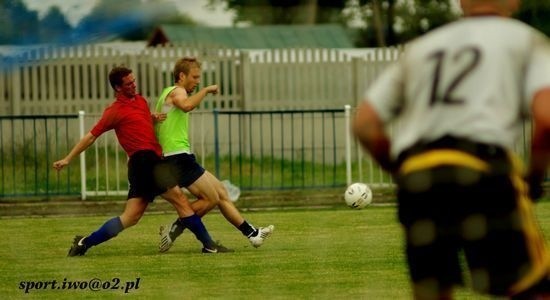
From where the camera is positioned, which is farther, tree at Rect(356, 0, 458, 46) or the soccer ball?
tree at Rect(356, 0, 458, 46)

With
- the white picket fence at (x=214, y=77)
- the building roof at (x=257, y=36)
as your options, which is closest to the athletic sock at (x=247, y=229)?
the white picket fence at (x=214, y=77)

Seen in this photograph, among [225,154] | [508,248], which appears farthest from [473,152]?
[225,154]

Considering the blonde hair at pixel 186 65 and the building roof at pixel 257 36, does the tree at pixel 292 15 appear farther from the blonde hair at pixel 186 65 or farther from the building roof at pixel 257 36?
the blonde hair at pixel 186 65

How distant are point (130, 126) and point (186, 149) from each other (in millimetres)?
479

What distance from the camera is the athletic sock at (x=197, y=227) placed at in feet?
43.0

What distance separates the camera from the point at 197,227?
1312cm

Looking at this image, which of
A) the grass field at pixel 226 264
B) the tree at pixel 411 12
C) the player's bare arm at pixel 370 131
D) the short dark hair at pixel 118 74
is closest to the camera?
the player's bare arm at pixel 370 131

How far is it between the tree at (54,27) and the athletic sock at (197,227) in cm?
214

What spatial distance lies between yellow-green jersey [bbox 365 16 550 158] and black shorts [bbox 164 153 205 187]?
7.58 meters

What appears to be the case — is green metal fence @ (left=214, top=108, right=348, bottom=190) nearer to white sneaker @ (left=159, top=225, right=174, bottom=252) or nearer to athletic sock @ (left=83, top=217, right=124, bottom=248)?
white sneaker @ (left=159, top=225, right=174, bottom=252)

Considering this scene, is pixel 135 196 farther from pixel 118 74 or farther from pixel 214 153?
pixel 214 153

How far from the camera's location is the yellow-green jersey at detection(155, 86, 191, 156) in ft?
43.2

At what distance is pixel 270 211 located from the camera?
19.6 m

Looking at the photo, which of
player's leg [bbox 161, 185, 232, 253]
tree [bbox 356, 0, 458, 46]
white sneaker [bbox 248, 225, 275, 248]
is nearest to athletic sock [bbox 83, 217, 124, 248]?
player's leg [bbox 161, 185, 232, 253]
